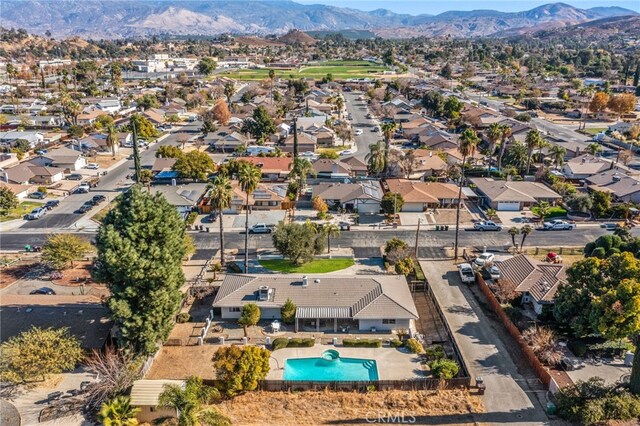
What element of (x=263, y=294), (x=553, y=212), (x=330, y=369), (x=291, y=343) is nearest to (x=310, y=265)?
(x=263, y=294)

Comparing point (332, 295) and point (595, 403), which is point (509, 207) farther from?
point (595, 403)

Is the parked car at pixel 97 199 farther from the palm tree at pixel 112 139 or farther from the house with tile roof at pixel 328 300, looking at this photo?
the house with tile roof at pixel 328 300

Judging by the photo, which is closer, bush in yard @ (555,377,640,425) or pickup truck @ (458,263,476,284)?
bush in yard @ (555,377,640,425)

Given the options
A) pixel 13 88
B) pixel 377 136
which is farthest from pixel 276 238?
pixel 13 88

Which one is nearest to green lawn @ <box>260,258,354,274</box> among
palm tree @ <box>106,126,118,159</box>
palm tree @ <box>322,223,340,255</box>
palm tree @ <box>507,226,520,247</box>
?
palm tree @ <box>322,223,340,255</box>

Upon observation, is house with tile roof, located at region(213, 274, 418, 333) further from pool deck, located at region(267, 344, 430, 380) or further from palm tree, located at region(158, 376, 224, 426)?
palm tree, located at region(158, 376, 224, 426)

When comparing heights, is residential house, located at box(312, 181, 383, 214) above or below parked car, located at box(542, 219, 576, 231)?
above

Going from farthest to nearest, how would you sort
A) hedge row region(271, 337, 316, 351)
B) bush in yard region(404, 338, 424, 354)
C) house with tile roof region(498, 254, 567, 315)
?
house with tile roof region(498, 254, 567, 315) → hedge row region(271, 337, 316, 351) → bush in yard region(404, 338, 424, 354)

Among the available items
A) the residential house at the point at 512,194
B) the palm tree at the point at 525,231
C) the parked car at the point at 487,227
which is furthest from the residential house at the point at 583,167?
the palm tree at the point at 525,231
